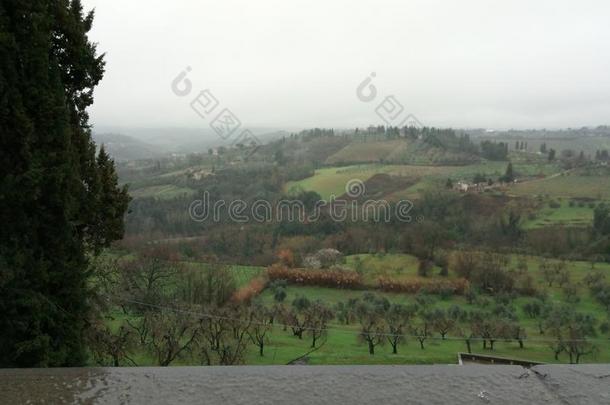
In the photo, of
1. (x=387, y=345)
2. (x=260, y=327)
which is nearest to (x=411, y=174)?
(x=387, y=345)

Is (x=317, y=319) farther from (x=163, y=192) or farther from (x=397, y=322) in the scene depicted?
(x=163, y=192)

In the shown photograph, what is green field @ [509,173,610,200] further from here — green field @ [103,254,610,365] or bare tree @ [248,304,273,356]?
bare tree @ [248,304,273,356]

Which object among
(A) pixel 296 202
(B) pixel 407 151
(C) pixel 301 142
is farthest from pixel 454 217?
(C) pixel 301 142

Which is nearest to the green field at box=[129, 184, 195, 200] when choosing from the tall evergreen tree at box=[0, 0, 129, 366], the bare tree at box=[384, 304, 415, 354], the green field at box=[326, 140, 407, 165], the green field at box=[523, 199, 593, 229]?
the green field at box=[326, 140, 407, 165]

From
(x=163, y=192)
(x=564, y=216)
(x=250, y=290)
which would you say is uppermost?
(x=163, y=192)

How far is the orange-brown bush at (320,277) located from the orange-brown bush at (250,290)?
1.52m

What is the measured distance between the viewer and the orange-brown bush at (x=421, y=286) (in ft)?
125

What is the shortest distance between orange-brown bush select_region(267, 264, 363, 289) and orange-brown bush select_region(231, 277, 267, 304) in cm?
152

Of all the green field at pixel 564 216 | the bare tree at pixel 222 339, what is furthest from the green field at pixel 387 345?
the green field at pixel 564 216

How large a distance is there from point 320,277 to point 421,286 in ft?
25.6

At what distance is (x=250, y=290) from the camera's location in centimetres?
3384

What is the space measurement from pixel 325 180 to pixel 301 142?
23.3 metres

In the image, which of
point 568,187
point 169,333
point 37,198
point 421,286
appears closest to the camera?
point 37,198

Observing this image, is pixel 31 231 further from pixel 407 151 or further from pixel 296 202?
pixel 407 151
